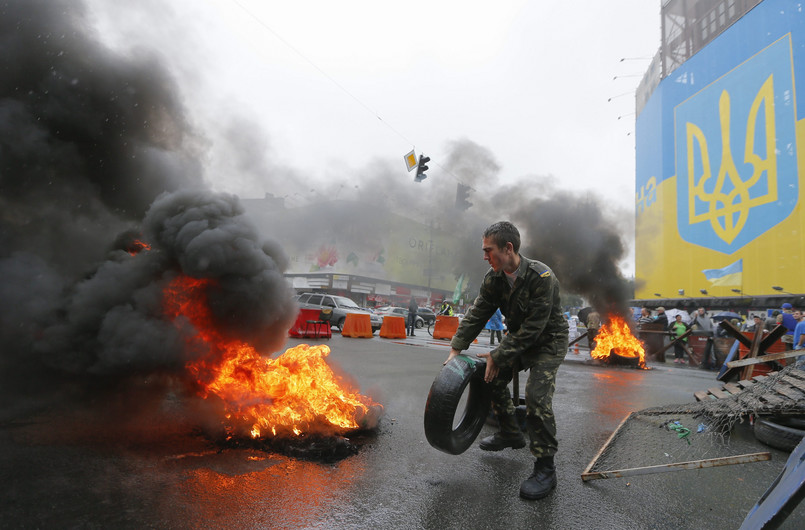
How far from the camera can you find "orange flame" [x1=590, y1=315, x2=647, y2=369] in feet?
35.1

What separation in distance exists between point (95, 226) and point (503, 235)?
515 cm

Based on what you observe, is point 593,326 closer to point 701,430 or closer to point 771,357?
point 771,357

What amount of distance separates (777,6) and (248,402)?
24364mm

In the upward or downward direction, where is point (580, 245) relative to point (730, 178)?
downward

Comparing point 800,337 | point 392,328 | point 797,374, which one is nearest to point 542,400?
point 797,374

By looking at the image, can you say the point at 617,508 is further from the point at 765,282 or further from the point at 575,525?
the point at 765,282

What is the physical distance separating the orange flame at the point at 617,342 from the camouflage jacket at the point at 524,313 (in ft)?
29.4

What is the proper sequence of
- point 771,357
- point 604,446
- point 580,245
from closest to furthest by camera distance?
1. point 604,446
2. point 771,357
3. point 580,245

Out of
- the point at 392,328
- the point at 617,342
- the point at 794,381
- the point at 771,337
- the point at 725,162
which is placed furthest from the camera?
the point at 725,162

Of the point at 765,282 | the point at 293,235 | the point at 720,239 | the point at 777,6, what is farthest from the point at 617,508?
the point at 777,6

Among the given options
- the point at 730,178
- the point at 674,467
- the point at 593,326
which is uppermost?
the point at 730,178

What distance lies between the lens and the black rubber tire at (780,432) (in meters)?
3.47

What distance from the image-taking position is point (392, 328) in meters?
16.3

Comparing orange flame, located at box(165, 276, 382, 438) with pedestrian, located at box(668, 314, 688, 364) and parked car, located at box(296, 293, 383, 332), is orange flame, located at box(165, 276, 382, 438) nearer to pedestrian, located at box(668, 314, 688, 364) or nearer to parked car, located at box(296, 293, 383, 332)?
pedestrian, located at box(668, 314, 688, 364)
